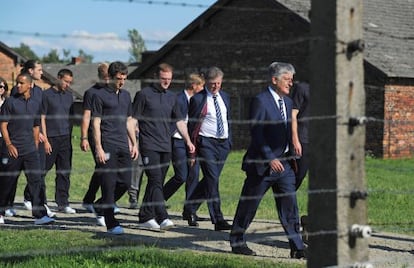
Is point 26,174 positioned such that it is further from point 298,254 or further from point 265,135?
point 298,254

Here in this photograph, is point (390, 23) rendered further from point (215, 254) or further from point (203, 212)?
point (215, 254)

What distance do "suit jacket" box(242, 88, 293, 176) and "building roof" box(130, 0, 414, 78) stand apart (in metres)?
15.4

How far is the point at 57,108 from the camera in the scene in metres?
11.5

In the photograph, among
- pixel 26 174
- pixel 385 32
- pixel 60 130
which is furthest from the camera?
pixel 385 32

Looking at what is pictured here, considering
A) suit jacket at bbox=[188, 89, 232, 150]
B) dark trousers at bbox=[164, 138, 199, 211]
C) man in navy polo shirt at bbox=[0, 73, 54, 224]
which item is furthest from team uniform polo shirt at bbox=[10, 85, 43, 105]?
suit jacket at bbox=[188, 89, 232, 150]

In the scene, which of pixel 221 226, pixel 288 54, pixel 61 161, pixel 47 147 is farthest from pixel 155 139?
pixel 288 54

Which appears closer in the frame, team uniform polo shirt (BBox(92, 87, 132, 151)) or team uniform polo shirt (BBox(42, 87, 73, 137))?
team uniform polo shirt (BBox(92, 87, 132, 151))

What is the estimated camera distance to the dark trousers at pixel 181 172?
10781 millimetres

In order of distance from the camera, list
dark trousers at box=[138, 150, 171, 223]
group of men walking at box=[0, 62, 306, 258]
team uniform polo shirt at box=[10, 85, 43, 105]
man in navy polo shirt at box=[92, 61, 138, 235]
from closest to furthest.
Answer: group of men walking at box=[0, 62, 306, 258]
man in navy polo shirt at box=[92, 61, 138, 235]
dark trousers at box=[138, 150, 171, 223]
team uniform polo shirt at box=[10, 85, 43, 105]

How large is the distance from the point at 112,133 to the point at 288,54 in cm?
2022

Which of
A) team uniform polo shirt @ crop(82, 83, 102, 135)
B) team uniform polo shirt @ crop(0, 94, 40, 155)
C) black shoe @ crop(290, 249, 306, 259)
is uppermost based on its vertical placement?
team uniform polo shirt @ crop(82, 83, 102, 135)

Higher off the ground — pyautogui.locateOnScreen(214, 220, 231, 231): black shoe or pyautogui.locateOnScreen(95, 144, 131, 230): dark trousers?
pyautogui.locateOnScreen(95, 144, 131, 230): dark trousers

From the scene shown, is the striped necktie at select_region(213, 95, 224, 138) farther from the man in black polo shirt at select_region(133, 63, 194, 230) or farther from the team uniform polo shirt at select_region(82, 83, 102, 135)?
the team uniform polo shirt at select_region(82, 83, 102, 135)

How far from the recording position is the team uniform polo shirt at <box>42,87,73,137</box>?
37.6 ft
